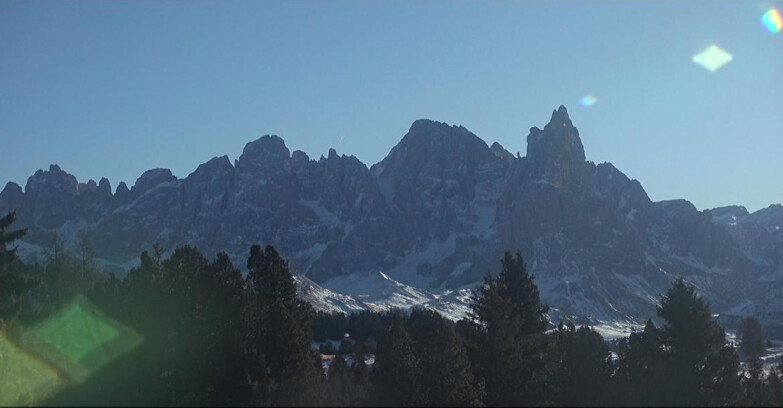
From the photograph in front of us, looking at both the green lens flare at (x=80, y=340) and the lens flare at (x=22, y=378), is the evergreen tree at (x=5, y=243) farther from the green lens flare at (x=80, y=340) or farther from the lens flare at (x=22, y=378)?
the green lens flare at (x=80, y=340)

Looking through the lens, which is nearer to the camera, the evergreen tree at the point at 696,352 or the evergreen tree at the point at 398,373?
the evergreen tree at the point at 398,373

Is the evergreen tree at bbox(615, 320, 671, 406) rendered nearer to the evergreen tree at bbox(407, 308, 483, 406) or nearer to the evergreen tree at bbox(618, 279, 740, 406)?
the evergreen tree at bbox(618, 279, 740, 406)

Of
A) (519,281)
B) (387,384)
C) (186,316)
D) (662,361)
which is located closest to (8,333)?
(186,316)

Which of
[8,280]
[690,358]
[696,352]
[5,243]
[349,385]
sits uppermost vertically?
[5,243]

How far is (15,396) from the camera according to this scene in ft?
122

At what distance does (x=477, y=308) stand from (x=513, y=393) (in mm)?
6844

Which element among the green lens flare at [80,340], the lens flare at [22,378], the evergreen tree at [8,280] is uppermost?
the evergreen tree at [8,280]

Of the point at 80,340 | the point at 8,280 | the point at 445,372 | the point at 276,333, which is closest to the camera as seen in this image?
the point at 445,372

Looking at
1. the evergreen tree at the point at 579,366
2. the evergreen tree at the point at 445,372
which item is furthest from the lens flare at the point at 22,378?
the evergreen tree at the point at 579,366

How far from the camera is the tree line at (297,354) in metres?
42.2

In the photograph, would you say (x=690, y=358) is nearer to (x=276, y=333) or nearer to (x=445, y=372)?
(x=445, y=372)

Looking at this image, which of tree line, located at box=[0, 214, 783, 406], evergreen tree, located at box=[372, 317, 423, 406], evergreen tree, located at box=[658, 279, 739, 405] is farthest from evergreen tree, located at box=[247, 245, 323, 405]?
evergreen tree, located at box=[658, 279, 739, 405]

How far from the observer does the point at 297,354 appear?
4619 cm

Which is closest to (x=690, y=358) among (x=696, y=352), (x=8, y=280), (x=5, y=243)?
(x=696, y=352)
